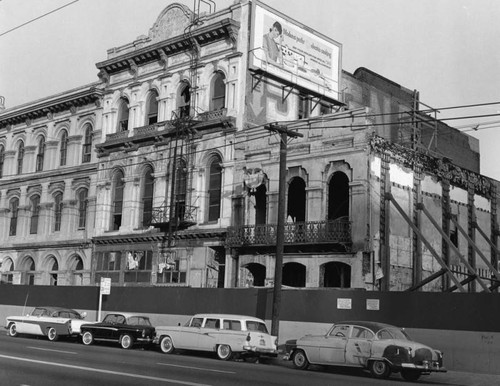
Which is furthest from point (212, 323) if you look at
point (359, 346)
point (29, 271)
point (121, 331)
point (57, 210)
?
point (29, 271)

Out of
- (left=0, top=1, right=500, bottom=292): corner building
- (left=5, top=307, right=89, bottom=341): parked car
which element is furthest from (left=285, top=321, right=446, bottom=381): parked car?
(left=5, top=307, right=89, bottom=341): parked car

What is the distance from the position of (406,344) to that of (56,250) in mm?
28442

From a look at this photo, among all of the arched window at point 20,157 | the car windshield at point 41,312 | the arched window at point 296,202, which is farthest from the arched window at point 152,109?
the car windshield at point 41,312

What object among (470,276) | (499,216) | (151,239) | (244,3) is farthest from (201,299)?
(499,216)

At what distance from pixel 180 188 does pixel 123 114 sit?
7216 millimetres

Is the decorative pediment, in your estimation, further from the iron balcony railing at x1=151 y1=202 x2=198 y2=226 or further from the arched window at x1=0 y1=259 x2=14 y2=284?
the arched window at x1=0 y1=259 x2=14 y2=284

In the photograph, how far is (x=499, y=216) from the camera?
126 feet

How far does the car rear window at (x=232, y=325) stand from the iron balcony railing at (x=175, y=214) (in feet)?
40.4

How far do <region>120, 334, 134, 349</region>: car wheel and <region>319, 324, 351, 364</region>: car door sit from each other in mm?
7859

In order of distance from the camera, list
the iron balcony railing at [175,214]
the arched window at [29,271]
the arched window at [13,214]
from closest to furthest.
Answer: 1. the iron balcony railing at [175,214]
2. the arched window at [29,271]
3. the arched window at [13,214]

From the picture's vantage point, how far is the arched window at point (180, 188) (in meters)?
34.5

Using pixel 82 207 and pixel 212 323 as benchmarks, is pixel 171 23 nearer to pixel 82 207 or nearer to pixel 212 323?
pixel 82 207

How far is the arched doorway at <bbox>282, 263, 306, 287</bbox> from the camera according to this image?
3111 centimetres

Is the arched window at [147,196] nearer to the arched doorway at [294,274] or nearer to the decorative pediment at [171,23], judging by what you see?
the decorative pediment at [171,23]
